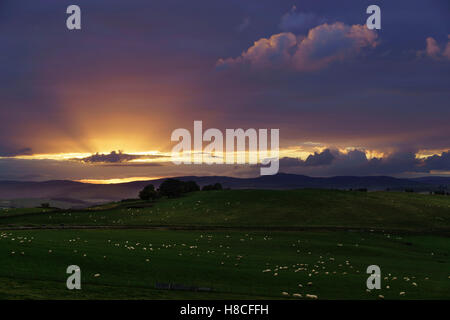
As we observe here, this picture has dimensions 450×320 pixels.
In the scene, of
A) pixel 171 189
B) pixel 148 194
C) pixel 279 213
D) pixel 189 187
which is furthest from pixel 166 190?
pixel 279 213

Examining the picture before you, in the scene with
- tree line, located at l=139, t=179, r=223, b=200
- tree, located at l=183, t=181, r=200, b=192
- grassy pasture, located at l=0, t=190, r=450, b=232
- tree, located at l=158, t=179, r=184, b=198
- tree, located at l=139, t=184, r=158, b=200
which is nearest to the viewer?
grassy pasture, located at l=0, t=190, r=450, b=232

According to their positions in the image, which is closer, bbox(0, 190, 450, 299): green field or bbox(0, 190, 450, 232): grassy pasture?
bbox(0, 190, 450, 299): green field

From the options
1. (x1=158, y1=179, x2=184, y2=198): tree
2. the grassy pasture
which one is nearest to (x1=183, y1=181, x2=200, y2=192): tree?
(x1=158, y1=179, x2=184, y2=198): tree

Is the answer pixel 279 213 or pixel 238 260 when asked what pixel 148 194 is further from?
pixel 238 260

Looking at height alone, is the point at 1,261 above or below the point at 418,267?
above

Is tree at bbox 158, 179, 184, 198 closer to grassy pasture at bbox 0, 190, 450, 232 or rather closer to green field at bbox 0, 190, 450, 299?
grassy pasture at bbox 0, 190, 450, 232

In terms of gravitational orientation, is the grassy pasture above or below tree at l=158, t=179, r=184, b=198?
below

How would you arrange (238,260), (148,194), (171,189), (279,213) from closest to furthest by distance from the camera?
(238,260)
(279,213)
(148,194)
(171,189)

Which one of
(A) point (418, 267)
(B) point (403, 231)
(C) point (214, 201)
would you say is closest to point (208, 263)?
(A) point (418, 267)

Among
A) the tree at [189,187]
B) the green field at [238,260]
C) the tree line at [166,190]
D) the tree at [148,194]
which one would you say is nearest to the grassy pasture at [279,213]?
the green field at [238,260]

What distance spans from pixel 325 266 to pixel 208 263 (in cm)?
1185

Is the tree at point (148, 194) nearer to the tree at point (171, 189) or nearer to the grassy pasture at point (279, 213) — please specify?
the tree at point (171, 189)
